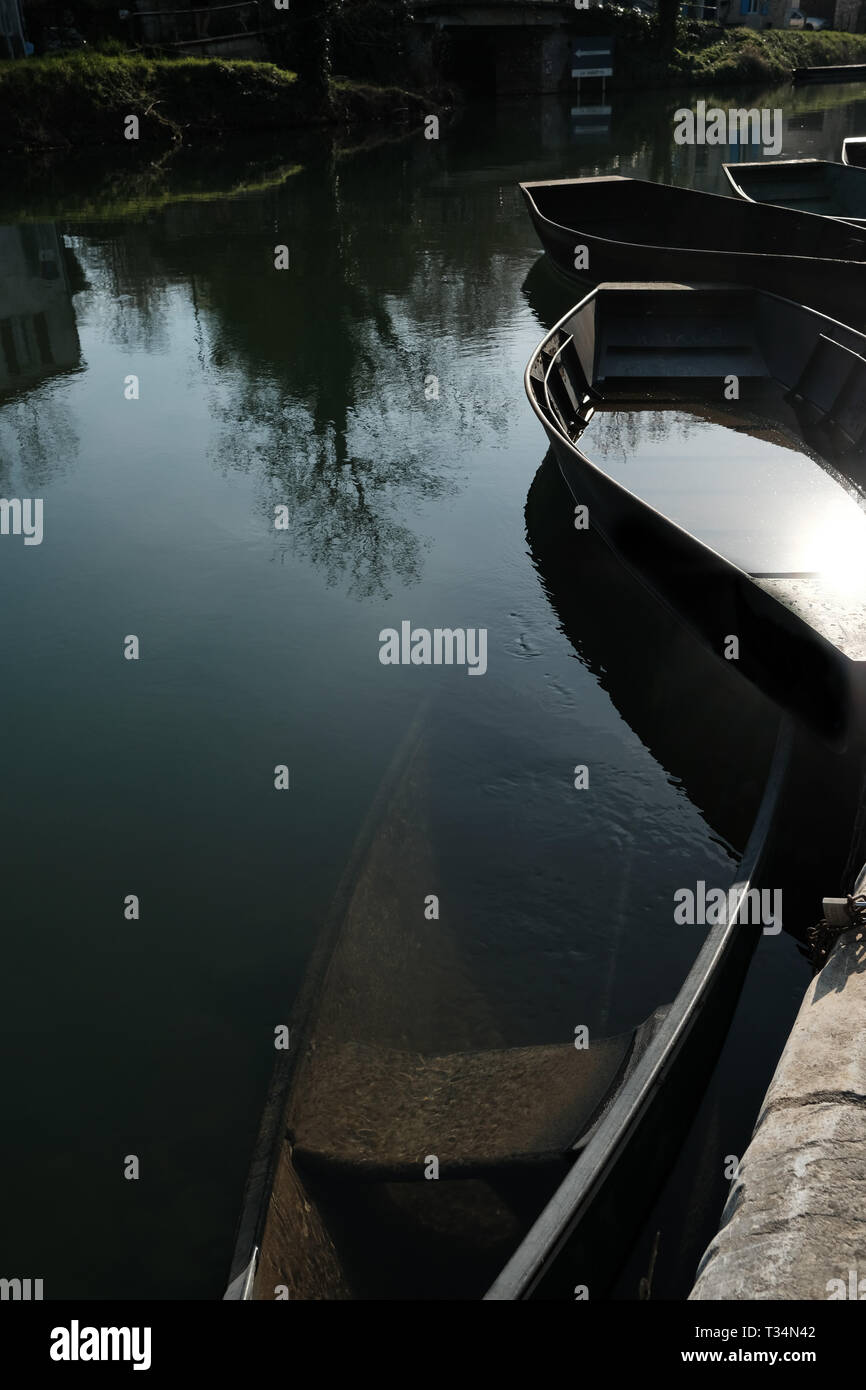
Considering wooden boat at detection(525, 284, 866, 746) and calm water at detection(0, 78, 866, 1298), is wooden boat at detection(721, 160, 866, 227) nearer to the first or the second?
calm water at detection(0, 78, 866, 1298)

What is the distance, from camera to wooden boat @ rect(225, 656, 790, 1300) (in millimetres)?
4227

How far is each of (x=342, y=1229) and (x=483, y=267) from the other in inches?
788

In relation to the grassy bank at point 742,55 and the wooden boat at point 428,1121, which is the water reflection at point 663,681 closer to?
the wooden boat at point 428,1121

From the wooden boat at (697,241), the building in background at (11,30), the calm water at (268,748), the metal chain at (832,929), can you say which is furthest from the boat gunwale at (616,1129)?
the building in background at (11,30)

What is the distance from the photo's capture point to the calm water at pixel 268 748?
5.29 meters

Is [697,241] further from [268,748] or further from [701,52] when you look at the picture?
[701,52]

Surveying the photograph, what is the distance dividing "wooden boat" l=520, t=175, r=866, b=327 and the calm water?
1.95 meters

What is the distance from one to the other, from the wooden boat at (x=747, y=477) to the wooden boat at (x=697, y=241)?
699mm

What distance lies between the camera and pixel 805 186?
2255 centimetres

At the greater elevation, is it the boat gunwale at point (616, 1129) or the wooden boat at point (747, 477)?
the wooden boat at point (747, 477)

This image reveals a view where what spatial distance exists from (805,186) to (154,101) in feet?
80.7

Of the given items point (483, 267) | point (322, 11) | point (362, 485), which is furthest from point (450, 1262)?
point (322, 11)

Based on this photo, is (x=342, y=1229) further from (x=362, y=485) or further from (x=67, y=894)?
(x=362, y=485)

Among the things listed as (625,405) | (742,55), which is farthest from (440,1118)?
(742,55)
